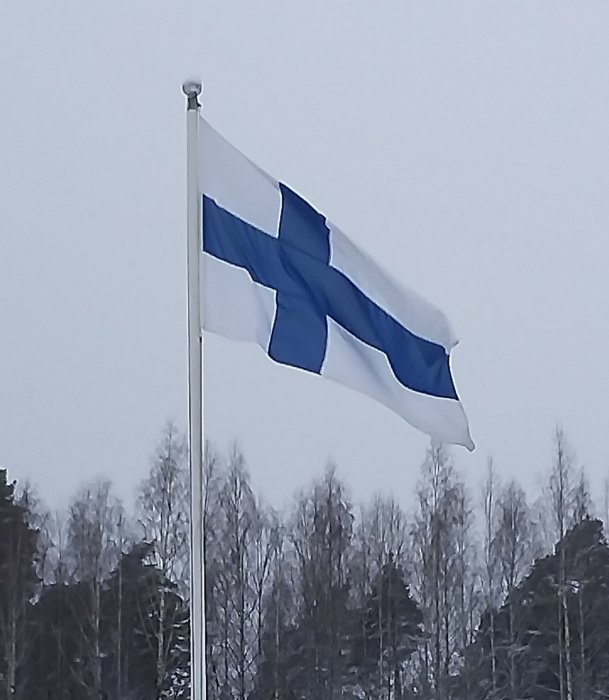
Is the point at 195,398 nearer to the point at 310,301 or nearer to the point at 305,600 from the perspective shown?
the point at 310,301

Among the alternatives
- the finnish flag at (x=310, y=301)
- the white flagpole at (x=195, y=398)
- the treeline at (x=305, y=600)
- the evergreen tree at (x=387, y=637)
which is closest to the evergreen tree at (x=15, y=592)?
the treeline at (x=305, y=600)

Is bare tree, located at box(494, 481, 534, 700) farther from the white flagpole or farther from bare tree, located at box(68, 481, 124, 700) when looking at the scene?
the white flagpole

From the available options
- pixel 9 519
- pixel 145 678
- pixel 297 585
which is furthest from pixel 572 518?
pixel 9 519

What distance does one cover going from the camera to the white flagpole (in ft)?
16.5

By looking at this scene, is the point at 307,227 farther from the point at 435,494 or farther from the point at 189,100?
the point at 435,494

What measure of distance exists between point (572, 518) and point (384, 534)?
376cm

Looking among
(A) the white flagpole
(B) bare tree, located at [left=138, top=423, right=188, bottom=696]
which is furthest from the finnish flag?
(B) bare tree, located at [left=138, top=423, right=188, bottom=696]

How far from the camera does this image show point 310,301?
18.7 ft

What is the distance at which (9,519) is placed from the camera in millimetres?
28312

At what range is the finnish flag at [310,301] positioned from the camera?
5.44m

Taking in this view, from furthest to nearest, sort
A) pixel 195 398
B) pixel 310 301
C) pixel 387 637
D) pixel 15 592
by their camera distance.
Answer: pixel 387 637 → pixel 15 592 → pixel 310 301 → pixel 195 398

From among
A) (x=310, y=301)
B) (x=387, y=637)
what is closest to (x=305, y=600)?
(x=387, y=637)

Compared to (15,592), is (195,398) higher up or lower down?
lower down

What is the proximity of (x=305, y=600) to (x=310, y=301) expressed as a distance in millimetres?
22980
